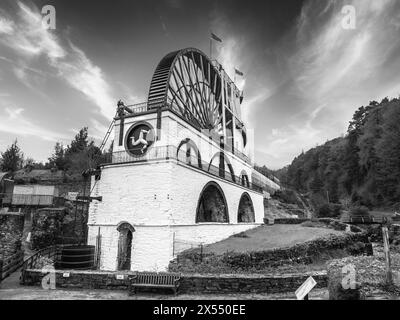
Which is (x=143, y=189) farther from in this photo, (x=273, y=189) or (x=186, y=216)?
(x=273, y=189)

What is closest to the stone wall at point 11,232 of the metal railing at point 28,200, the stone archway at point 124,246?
the metal railing at point 28,200

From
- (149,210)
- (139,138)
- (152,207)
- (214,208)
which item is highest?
(139,138)

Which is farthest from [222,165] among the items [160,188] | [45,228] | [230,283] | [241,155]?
[230,283]

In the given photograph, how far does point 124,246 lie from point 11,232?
26.7 feet

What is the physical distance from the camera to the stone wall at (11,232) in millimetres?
15758

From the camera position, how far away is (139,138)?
15047 millimetres

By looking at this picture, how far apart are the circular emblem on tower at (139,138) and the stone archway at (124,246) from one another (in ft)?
12.7

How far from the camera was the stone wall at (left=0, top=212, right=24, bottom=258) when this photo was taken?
15.8 metres

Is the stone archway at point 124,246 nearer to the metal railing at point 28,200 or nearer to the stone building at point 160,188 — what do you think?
the stone building at point 160,188

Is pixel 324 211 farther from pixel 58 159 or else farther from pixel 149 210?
pixel 58 159

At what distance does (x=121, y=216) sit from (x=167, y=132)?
4800 millimetres

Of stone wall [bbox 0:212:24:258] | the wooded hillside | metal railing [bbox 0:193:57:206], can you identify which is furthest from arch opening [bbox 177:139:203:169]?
the wooded hillside

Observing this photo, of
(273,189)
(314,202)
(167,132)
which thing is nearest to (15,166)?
(167,132)

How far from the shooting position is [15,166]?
121ft
